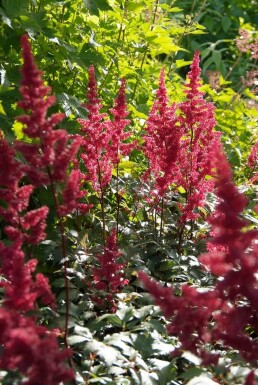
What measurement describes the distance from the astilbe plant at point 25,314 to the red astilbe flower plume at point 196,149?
1187 mm

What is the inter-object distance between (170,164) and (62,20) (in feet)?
3.86

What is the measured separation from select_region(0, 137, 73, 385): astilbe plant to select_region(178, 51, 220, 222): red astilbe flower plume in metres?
1.19

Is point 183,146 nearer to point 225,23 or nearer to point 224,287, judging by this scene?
point 224,287

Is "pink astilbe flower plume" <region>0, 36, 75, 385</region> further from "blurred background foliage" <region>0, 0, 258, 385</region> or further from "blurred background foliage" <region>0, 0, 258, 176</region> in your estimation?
"blurred background foliage" <region>0, 0, 258, 176</region>

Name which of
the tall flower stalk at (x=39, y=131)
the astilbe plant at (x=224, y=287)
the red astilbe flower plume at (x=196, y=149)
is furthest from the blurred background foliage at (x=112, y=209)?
the tall flower stalk at (x=39, y=131)

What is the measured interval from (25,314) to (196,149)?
4.62 feet

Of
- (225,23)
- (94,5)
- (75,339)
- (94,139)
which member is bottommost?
(75,339)

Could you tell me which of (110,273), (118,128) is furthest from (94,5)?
(110,273)

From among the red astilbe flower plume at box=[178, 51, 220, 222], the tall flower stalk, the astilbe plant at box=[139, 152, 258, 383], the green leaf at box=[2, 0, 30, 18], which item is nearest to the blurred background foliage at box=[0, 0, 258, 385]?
the green leaf at box=[2, 0, 30, 18]

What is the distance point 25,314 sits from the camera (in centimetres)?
209

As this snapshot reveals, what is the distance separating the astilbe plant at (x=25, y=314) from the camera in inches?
59.6

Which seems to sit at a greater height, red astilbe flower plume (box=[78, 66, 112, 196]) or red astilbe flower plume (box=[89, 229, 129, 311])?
red astilbe flower plume (box=[78, 66, 112, 196])

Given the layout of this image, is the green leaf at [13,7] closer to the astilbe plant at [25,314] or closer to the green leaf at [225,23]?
the astilbe plant at [25,314]

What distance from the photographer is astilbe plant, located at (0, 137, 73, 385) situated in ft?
4.96
